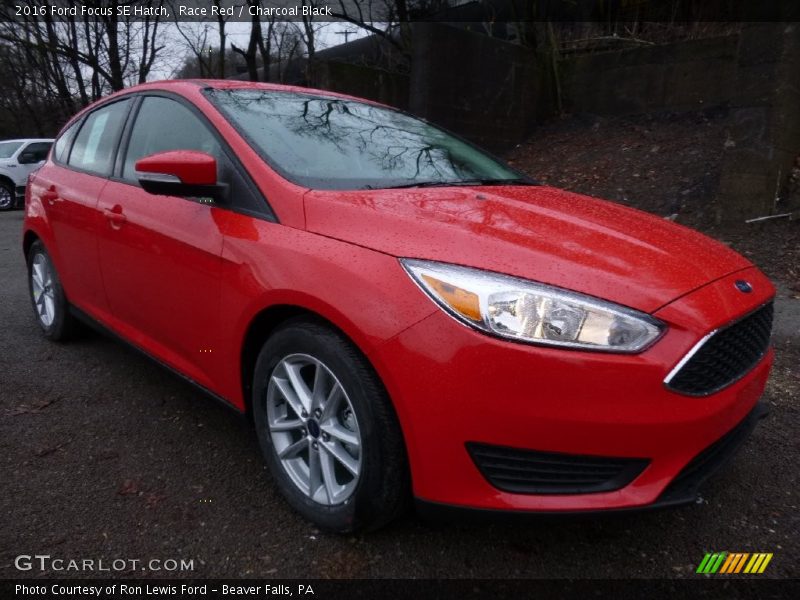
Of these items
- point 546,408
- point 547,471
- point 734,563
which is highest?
point 546,408

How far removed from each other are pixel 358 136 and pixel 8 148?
15033 mm

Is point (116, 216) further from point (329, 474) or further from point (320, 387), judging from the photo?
point (329, 474)

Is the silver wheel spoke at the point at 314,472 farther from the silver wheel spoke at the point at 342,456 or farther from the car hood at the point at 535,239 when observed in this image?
the car hood at the point at 535,239

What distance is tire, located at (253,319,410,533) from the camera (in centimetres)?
181

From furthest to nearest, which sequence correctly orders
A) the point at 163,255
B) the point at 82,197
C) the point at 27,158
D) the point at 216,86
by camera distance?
the point at 27,158
the point at 82,197
the point at 216,86
the point at 163,255

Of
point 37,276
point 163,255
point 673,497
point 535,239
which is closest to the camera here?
point 673,497

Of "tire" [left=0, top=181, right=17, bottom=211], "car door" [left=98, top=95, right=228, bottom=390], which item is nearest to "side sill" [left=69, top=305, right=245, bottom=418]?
"car door" [left=98, top=95, right=228, bottom=390]

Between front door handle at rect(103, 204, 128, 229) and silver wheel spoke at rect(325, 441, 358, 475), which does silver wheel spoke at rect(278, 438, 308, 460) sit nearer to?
silver wheel spoke at rect(325, 441, 358, 475)

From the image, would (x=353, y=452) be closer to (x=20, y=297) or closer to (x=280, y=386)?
(x=280, y=386)

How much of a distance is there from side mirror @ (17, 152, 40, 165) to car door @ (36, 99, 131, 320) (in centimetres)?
1251

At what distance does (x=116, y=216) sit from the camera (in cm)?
291

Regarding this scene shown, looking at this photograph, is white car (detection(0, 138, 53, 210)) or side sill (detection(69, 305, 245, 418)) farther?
white car (detection(0, 138, 53, 210))

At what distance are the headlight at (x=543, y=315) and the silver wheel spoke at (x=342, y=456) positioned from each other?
63 cm

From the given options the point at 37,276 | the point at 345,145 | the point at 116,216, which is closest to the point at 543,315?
the point at 345,145
